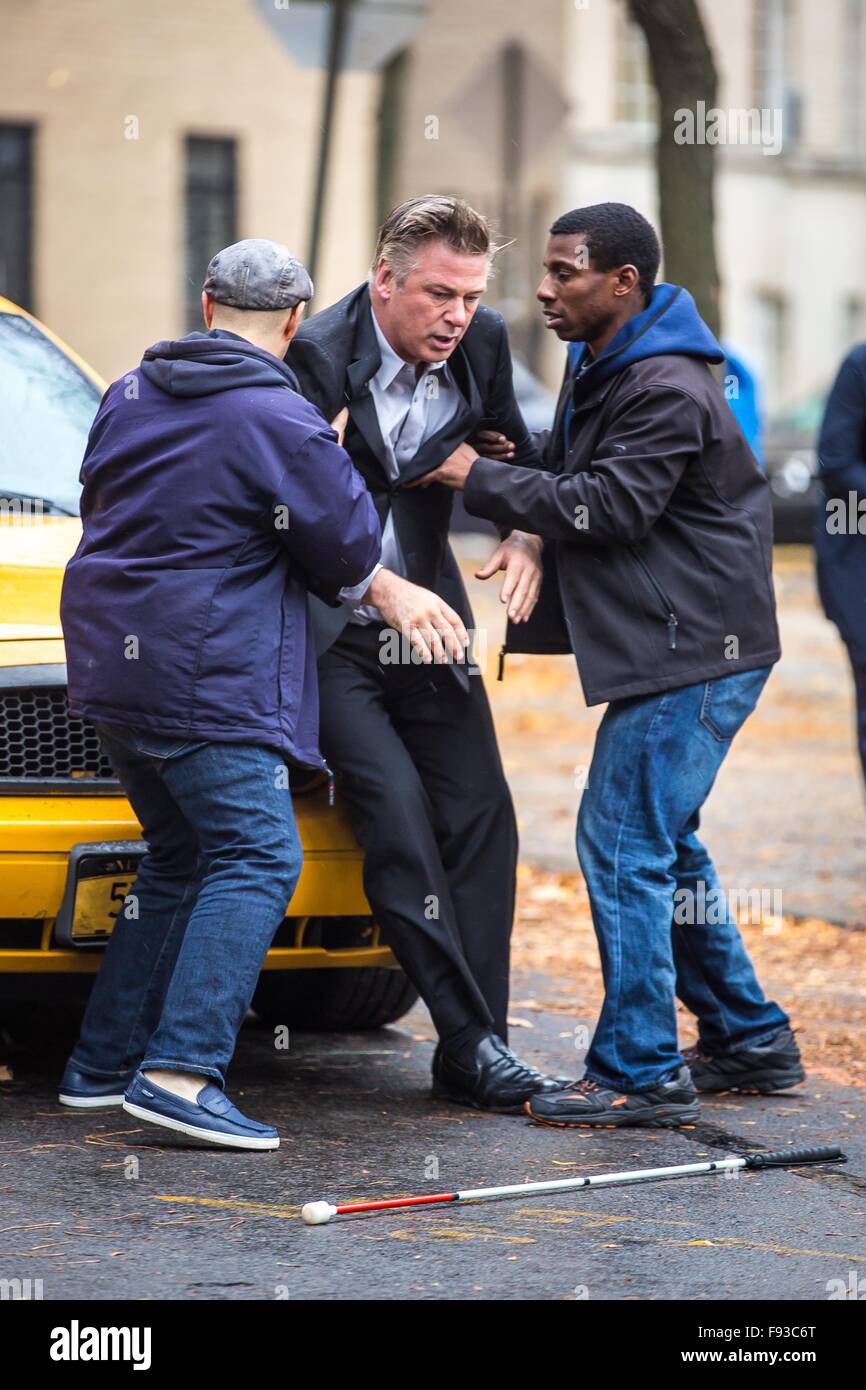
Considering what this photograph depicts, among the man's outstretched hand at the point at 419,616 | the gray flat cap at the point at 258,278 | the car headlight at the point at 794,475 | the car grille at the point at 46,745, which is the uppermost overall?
the gray flat cap at the point at 258,278

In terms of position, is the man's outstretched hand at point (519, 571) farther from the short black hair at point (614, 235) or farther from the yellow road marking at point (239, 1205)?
the yellow road marking at point (239, 1205)

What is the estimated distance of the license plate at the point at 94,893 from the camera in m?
4.65

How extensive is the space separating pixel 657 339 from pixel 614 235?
244mm

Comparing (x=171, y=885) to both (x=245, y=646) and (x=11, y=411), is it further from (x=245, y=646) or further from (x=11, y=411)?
(x=11, y=411)

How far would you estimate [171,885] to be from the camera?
15.4ft

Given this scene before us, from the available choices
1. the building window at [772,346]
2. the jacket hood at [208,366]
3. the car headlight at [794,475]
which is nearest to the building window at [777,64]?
the building window at [772,346]

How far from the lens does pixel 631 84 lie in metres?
32.3

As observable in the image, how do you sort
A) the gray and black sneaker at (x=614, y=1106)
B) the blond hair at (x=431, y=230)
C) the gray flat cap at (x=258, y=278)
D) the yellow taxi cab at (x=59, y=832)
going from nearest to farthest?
the gray flat cap at (x=258, y=278) < the yellow taxi cab at (x=59, y=832) < the blond hair at (x=431, y=230) < the gray and black sneaker at (x=614, y=1106)

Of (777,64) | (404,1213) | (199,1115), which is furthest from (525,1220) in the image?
(777,64)

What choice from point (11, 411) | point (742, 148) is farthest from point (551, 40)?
point (11, 411)

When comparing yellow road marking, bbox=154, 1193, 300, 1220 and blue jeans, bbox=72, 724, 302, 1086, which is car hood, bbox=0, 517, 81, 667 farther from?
yellow road marking, bbox=154, 1193, 300, 1220

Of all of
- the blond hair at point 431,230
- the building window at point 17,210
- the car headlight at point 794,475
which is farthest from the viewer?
the building window at point 17,210

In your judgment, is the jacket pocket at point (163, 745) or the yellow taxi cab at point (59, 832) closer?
the jacket pocket at point (163, 745)

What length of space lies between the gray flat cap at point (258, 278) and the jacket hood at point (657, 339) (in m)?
0.72
